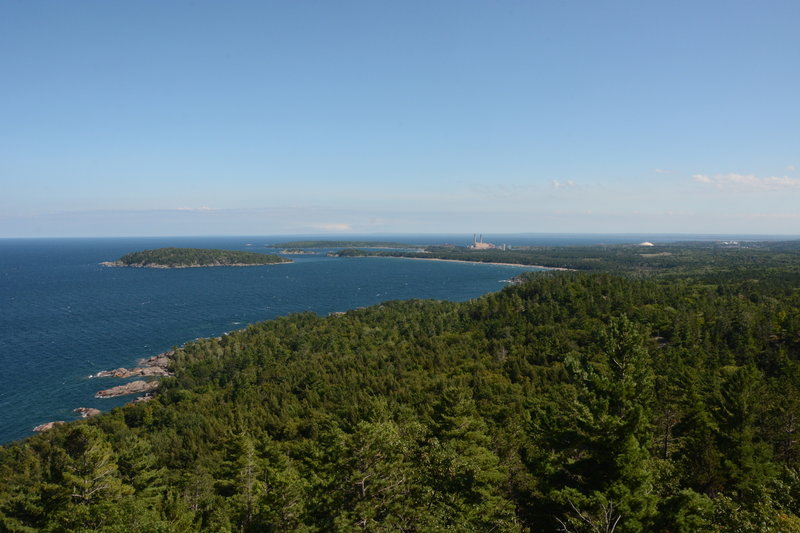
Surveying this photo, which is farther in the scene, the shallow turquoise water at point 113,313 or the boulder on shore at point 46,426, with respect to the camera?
the shallow turquoise water at point 113,313

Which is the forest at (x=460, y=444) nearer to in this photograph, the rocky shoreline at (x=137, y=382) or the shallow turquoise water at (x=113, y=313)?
the rocky shoreline at (x=137, y=382)

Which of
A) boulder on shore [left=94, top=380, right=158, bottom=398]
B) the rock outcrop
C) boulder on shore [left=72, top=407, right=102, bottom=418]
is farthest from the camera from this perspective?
the rock outcrop

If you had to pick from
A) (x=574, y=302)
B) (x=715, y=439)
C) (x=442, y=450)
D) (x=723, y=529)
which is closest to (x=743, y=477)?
(x=715, y=439)

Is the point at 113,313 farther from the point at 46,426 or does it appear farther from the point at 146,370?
the point at 46,426

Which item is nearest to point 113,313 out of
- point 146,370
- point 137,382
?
point 146,370

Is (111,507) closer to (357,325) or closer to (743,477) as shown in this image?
(743,477)

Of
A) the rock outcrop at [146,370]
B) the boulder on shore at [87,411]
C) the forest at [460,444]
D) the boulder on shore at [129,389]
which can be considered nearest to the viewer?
the forest at [460,444]

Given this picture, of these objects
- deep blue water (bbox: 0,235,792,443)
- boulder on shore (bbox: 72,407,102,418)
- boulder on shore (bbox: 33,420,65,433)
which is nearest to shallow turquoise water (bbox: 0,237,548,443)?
deep blue water (bbox: 0,235,792,443)

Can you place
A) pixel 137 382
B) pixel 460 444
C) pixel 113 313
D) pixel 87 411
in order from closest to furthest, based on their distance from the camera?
pixel 460 444
pixel 87 411
pixel 137 382
pixel 113 313

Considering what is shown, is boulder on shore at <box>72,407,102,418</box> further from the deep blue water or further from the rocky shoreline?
the deep blue water

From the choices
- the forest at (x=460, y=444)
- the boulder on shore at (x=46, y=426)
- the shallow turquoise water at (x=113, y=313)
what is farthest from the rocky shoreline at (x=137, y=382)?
the forest at (x=460, y=444)
